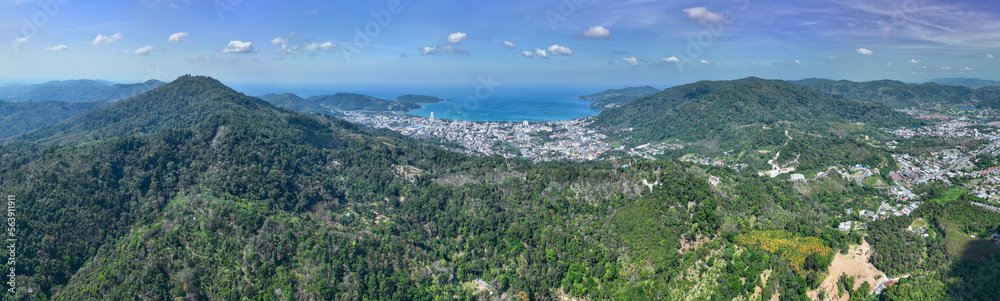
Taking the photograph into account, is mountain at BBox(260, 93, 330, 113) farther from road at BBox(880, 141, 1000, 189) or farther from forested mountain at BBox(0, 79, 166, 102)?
road at BBox(880, 141, 1000, 189)

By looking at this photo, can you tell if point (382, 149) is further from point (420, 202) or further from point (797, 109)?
point (797, 109)

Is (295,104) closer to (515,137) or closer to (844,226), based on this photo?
(515,137)

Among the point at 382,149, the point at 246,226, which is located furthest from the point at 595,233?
the point at 382,149

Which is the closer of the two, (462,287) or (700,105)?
(462,287)

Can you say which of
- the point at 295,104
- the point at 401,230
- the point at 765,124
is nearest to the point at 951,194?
the point at 765,124

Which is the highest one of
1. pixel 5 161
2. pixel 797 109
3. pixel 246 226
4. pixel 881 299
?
pixel 797 109

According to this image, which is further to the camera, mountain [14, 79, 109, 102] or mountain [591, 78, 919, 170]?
mountain [14, 79, 109, 102]

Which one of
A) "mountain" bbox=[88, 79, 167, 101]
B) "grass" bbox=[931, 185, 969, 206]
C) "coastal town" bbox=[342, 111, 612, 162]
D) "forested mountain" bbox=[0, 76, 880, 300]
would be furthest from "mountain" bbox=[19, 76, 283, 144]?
"grass" bbox=[931, 185, 969, 206]

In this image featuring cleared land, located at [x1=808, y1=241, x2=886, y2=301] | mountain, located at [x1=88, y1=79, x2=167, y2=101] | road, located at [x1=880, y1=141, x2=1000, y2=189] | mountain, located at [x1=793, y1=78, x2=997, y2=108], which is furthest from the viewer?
mountain, located at [x1=88, y1=79, x2=167, y2=101]
